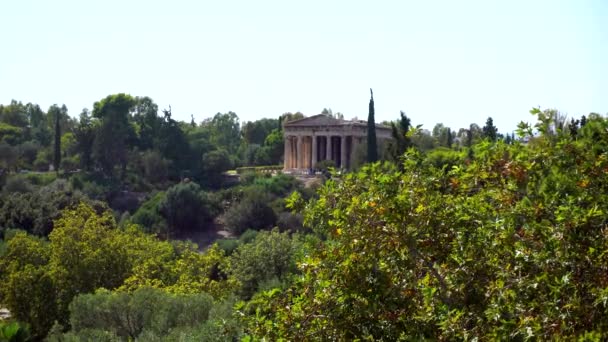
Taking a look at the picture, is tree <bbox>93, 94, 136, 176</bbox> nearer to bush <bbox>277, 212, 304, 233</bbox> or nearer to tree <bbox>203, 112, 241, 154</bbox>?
bush <bbox>277, 212, 304, 233</bbox>

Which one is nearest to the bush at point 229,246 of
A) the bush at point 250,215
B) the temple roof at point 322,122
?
the bush at point 250,215

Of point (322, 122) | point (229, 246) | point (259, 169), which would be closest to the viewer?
point (229, 246)

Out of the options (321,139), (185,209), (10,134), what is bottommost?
(185,209)

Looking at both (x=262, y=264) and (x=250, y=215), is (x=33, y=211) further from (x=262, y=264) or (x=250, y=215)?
(x=262, y=264)

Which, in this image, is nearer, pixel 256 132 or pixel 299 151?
pixel 299 151

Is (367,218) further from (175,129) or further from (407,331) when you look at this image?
(175,129)

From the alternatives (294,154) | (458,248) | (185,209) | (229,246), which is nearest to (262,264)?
(229,246)

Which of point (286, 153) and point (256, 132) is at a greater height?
point (256, 132)

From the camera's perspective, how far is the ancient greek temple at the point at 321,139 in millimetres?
67875

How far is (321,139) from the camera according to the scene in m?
72.4

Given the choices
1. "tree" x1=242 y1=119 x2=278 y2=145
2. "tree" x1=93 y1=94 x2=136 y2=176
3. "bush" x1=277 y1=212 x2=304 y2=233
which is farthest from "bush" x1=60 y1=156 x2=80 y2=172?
"tree" x1=242 y1=119 x2=278 y2=145

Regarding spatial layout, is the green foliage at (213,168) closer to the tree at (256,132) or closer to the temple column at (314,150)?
the temple column at (314,150)

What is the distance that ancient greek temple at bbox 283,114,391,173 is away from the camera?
6788 centimetres

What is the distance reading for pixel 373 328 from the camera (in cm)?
795
